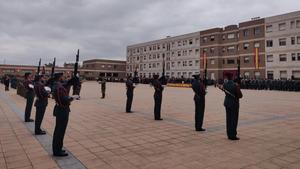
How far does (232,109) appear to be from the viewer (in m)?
6.85

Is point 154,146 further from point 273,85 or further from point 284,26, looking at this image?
point 284,26

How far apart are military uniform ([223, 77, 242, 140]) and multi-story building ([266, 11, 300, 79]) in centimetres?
4168

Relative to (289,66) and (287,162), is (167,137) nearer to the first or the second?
(287,162)

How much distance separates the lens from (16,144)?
607 centimetres

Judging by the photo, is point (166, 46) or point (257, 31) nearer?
point (257, 31)

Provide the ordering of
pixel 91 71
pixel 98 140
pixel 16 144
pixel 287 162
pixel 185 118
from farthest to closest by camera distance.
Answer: pixel 91 71, pixel 185 118, pixel 98 140, pixel 16 144, pixel 287 162

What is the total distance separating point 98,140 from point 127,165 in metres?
2.03

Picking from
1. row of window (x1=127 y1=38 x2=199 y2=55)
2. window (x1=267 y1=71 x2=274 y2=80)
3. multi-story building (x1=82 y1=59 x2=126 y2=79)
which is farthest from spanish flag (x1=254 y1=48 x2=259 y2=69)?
multi-story building (x1=82 y1=59 x2=126 y2=79)

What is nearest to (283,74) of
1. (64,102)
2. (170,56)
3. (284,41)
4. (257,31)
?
(284,41)

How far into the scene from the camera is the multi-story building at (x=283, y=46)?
1673 inches

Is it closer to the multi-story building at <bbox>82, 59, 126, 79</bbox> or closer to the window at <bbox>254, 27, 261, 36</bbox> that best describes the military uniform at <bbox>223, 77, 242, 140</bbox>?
the window at <bbox>254, 27, 261, 36</bbox>

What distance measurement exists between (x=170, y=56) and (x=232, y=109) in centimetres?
6240

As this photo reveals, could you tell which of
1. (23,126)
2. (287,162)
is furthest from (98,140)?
(287,162)

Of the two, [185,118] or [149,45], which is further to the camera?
[149,45]
